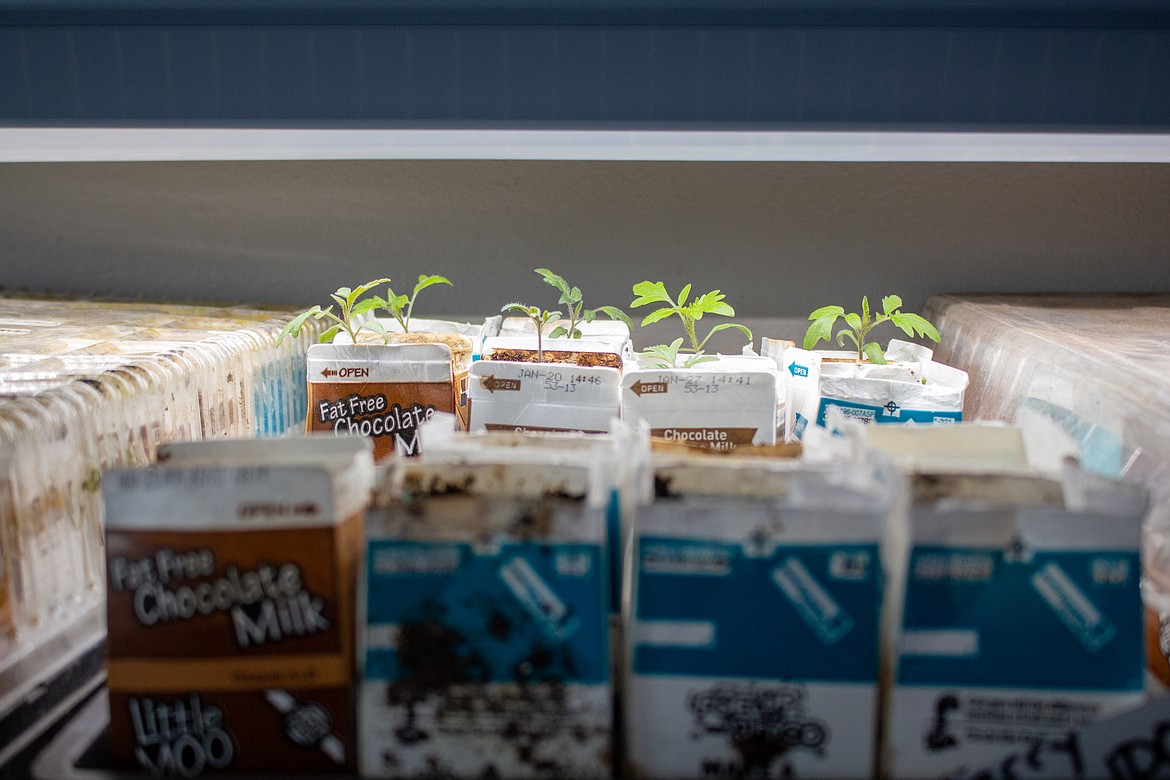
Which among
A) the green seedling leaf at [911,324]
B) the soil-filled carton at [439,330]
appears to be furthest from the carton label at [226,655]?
the green seedling leaf at [911,324]

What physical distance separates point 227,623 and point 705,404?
79 cm

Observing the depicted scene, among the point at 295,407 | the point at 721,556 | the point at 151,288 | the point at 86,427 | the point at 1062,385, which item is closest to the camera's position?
the point at 721,556

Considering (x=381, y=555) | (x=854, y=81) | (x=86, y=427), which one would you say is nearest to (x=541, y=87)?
(x=854, y=81)

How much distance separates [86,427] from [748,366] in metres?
1.00

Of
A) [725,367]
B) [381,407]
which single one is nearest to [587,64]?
[725,367]

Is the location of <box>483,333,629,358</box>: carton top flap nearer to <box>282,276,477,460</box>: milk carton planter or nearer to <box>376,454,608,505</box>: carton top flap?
<box>282,276,477,460</box>: milk carton planter

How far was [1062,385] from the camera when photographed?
4.02 feet

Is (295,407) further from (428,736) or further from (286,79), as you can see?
(428,736)

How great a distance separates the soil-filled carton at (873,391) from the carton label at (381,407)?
24.2 inches

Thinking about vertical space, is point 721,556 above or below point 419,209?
below

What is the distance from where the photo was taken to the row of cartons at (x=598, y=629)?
69 centimetres

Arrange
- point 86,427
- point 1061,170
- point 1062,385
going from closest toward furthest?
1. point 86,427
2. point 1062,385
3. point 1061,170

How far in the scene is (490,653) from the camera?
709mm

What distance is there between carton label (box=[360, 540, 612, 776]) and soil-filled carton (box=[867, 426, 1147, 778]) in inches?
10.7
